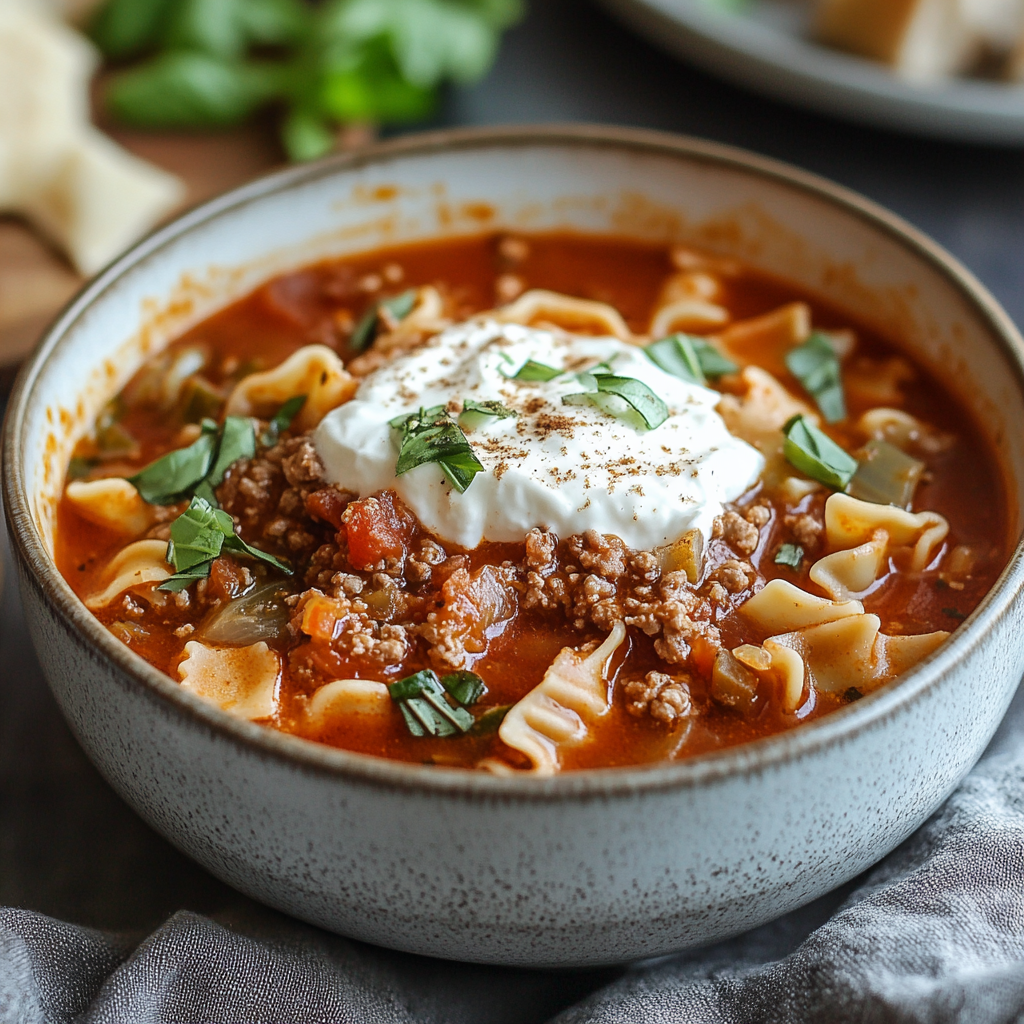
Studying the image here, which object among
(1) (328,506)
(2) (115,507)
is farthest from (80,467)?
(1) (328,506)

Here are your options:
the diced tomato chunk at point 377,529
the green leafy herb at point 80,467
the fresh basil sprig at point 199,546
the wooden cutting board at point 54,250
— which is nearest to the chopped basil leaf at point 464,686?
the diced tomato chunk at point 377,529

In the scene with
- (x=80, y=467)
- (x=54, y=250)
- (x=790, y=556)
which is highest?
(x=790, y=556)

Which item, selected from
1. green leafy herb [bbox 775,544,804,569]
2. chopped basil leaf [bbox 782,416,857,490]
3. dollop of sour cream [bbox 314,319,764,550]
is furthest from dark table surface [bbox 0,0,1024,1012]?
chopped basil leaf [bbox 782,416,857,490]

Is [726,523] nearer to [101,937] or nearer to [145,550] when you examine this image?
[145,550]

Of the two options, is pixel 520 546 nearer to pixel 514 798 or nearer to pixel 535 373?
pixel 535 373

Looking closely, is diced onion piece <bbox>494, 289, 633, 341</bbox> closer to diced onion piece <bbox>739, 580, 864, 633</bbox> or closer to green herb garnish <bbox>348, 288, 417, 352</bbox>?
green herb garnish <bbox>348, 288, 417, 352</bbox>

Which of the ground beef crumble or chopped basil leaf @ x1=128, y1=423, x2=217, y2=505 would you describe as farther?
chopped basil leaf @ x1=128, y1=423, x2=217, y2=505
